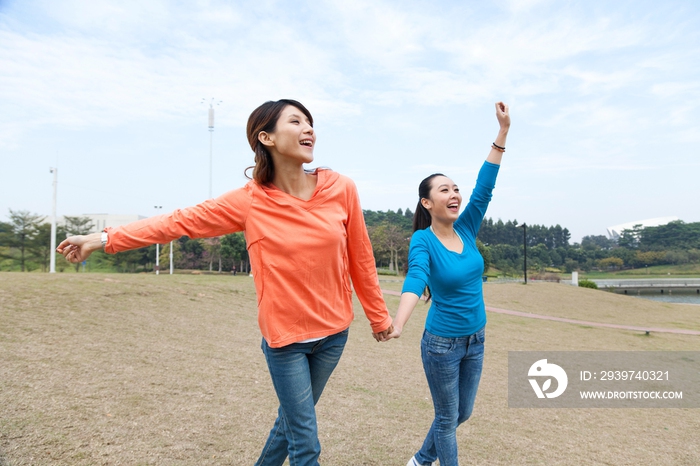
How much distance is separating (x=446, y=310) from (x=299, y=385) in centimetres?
100

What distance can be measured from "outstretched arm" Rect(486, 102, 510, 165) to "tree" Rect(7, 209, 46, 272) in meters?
40.1

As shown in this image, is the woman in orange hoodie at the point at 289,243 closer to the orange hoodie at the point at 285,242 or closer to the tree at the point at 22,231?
the orange hoodie at the point at 285,242

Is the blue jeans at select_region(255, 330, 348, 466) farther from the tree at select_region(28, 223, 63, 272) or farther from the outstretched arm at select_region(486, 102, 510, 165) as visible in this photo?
the tree at select_region(28, 223, 63, 272)

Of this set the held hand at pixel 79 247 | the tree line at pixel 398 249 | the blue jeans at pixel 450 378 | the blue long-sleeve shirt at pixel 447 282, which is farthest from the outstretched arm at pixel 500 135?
the tree line at pixel 398 249

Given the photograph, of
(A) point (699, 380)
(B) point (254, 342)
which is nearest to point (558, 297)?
(A) point (699, 380)

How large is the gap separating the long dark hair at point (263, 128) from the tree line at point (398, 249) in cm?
3253

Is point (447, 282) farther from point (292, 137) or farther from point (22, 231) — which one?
point (22, 231)

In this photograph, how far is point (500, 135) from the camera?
3004 millimetres

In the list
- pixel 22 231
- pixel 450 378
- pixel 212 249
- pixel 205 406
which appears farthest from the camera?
pixel 212 249

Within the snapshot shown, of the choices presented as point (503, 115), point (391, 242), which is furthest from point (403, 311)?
point (391, 242)

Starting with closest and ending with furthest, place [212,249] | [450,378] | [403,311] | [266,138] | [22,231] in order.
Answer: [266,138] → [403,311] → [450,378] → [22,231] → [212,249]

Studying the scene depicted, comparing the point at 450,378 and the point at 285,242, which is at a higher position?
the point at 285,242

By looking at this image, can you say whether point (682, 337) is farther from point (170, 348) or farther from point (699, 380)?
point (170, 348)

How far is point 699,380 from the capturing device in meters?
8.33
